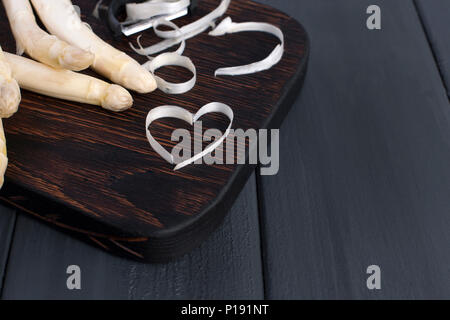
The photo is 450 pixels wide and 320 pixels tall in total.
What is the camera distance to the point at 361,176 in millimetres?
869

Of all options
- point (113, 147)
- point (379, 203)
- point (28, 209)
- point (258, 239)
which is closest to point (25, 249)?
point (28, 209)

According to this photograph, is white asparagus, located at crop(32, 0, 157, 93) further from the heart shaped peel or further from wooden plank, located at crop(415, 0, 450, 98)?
wooden plank, located at crop(415, 0, 450, 98)

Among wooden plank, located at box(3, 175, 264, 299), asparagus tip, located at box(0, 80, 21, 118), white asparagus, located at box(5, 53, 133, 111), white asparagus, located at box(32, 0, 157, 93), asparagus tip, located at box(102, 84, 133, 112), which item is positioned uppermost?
white asparagus, located at box(32, 0, 157, 93)

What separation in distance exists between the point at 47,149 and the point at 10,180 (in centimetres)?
7

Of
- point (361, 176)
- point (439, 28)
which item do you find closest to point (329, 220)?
point (361, 176)

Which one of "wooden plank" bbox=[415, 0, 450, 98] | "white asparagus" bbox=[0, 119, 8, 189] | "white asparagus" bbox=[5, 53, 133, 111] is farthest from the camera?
"wooden plank" bbox=[415, 0, 450, 98]

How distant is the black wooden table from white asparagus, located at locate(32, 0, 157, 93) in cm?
22

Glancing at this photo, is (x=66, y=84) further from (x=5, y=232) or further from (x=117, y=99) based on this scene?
(x=5, y=232)

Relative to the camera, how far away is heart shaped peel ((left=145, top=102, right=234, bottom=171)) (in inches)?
30.7

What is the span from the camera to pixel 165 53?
909mm

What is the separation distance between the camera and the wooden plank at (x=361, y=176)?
0.77 meters

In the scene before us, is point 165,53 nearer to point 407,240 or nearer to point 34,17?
point 34,17

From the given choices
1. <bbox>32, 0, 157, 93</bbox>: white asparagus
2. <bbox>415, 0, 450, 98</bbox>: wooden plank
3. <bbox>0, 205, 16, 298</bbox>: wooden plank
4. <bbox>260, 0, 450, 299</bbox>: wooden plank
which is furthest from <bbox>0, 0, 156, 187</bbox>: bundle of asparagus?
<bbox>415, 0, 450, 98</bbox>: wooden plank

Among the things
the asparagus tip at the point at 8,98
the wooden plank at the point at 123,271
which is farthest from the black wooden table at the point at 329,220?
the asparagus tip at the point at 8,98
